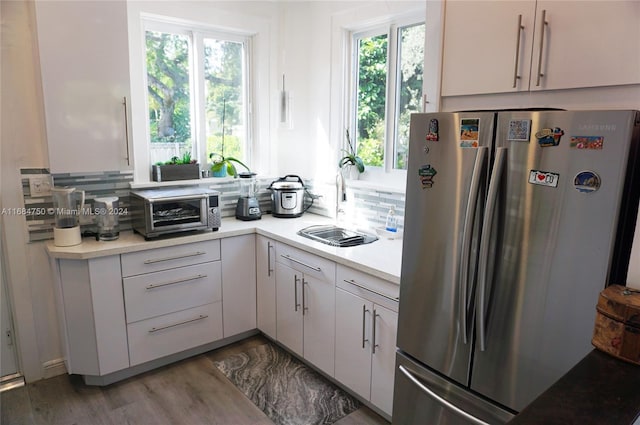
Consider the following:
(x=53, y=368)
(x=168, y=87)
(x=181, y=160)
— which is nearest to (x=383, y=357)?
(x=181, y=160)

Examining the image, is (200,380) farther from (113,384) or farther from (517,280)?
(517,280)

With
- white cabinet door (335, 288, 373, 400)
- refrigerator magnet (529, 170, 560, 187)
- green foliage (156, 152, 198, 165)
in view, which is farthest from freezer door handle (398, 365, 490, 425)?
green foliage (156, 152, 198, 165)

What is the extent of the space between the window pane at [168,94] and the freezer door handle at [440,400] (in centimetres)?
221

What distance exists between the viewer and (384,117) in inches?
119

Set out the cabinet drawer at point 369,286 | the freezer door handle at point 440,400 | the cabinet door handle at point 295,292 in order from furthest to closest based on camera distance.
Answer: the cabinet door handle at point 295,292, the cabinet drawer at point 369,286, the freezer door handle at point 440,400

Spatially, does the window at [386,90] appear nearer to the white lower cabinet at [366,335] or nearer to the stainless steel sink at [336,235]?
the stainless steel sink at [336,235]

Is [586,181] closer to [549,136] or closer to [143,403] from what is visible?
[549,136]

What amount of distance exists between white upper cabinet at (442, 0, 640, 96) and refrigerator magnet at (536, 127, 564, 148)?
0.32 metres

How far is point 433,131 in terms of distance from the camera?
165cm

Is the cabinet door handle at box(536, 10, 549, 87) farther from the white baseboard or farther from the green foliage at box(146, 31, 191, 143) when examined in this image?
the white baseboard

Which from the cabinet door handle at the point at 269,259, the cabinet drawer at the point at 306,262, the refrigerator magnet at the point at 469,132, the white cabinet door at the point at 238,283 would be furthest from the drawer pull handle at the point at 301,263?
the refrigerator magnet at the point at 469,132

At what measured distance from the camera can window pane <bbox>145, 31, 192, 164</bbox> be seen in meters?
2.98

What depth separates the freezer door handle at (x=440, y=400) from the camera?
1594mm

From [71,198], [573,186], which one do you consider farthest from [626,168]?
[71,198]
